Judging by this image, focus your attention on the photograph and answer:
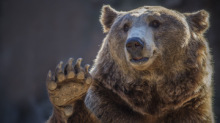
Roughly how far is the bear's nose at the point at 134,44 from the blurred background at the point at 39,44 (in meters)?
5.73

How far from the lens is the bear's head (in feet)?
12.3

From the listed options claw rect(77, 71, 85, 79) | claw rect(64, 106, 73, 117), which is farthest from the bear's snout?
claw rect(64, 106, 73, 117)

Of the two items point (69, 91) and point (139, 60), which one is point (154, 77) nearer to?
point (139, 60)

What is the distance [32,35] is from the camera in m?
9.64

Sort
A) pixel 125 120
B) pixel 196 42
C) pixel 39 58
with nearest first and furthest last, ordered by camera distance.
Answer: pixel 125 120 < pixel 196 42 < pixel 39 58

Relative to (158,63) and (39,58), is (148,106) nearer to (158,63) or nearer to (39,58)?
(158,63)

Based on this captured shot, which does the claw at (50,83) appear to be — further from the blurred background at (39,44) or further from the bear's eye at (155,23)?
the blurred background at (39,44)

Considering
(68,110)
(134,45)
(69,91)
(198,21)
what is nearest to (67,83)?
(69,91)

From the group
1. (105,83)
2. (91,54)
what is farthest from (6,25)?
(105,83)

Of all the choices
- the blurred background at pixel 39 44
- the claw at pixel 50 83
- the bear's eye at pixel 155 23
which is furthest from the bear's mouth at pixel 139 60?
the blurred background at pixel 39 44

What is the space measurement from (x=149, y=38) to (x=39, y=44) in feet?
20.4

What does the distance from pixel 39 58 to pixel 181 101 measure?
6218 millimetres

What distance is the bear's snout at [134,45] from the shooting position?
3.67 metres

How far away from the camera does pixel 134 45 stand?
3.69m
